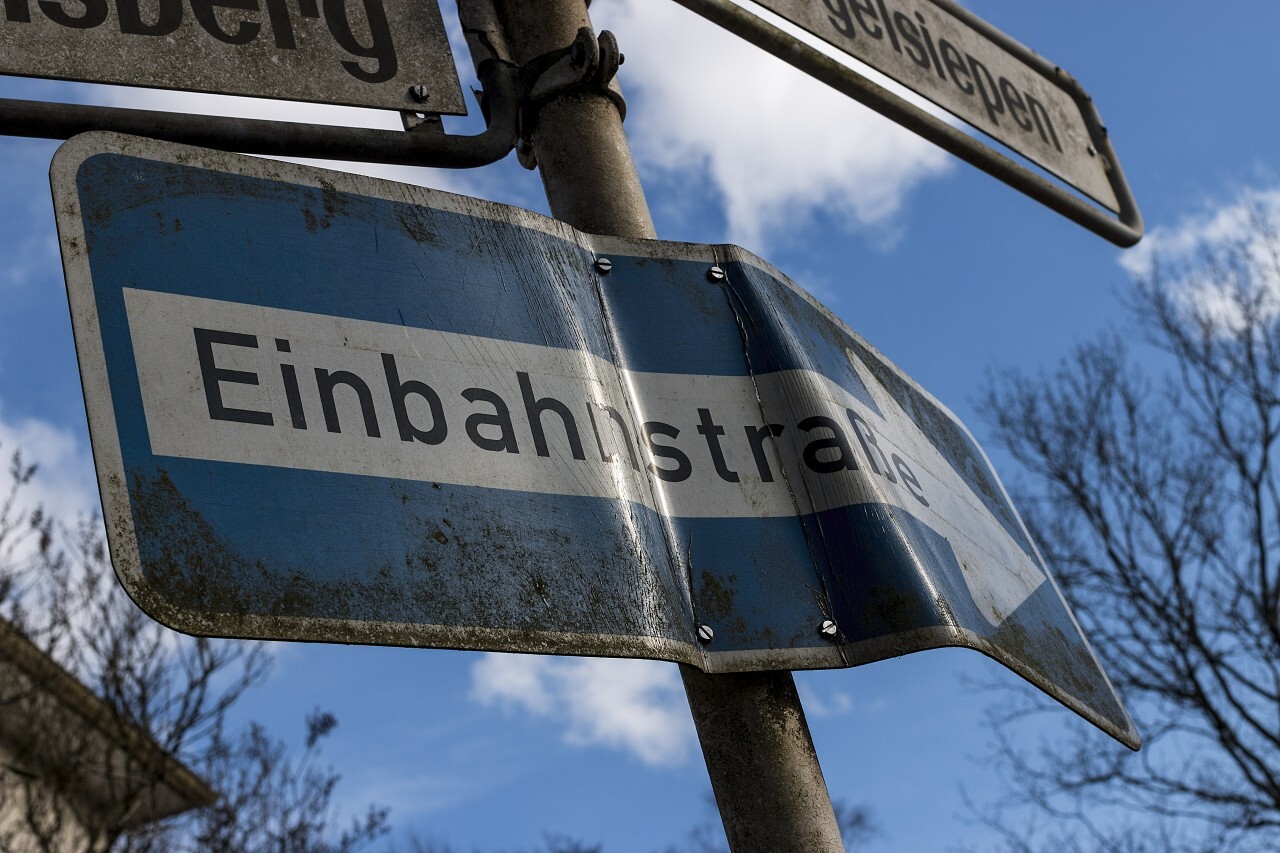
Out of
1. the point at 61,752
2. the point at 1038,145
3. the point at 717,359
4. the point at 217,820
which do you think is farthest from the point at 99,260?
the point at 61,752

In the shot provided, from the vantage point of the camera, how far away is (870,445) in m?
1.66

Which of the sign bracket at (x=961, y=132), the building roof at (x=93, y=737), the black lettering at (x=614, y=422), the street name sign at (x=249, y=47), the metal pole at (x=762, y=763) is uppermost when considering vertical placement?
the building roof at (x=93, y=737)

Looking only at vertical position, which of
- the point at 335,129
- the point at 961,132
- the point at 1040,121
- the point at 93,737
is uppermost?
the point at 93,737

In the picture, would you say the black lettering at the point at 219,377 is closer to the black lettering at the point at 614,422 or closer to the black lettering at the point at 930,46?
the black lettering at the point at 614,422

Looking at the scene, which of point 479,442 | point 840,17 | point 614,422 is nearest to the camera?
point 479,442

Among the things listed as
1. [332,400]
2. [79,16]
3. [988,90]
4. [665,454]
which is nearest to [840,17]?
[988,90]

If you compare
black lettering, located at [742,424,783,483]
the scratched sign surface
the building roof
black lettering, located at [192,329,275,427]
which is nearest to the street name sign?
the scratched sign surface

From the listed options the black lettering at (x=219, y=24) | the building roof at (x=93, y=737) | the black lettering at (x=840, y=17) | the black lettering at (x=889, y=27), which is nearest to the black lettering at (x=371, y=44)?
the black lettering at (x=219, y=24)

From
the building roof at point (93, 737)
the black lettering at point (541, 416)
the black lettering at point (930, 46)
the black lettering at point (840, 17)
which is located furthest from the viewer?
the building roof at point (93, 737)

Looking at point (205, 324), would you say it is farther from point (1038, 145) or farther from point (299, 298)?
point (1038, 145)

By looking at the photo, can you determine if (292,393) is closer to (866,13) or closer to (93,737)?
(866,13)

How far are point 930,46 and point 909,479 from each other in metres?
1.33

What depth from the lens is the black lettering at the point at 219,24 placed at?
5.47 ft

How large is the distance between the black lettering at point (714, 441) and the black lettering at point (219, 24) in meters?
0.77
